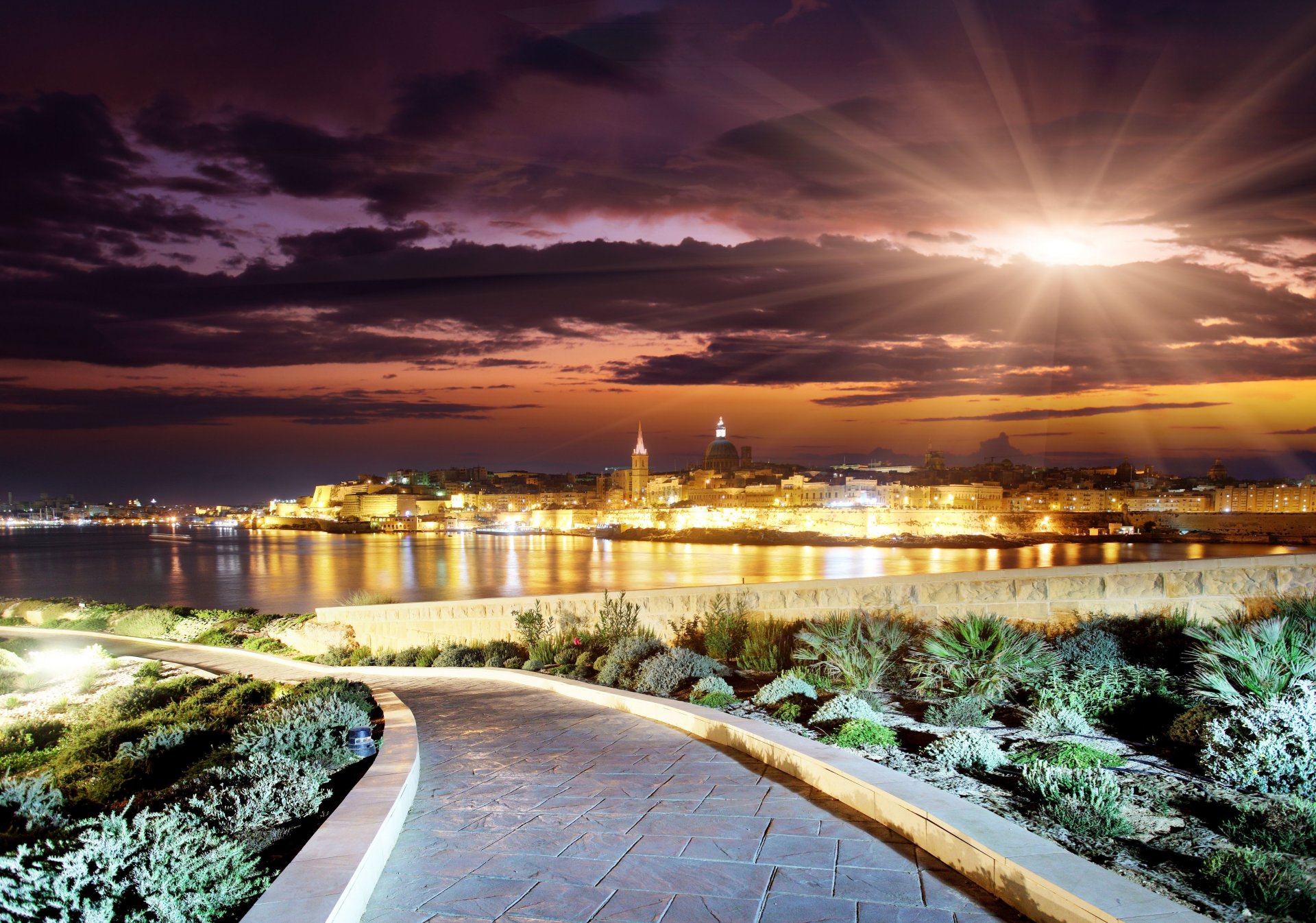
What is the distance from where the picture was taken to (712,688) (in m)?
5.82

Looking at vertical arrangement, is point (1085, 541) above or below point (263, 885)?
below

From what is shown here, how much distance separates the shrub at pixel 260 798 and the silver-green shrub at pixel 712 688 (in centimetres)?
250

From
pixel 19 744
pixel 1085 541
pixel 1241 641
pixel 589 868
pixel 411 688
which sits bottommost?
pixel 1085 541

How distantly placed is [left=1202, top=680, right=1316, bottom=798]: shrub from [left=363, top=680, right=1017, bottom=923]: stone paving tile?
1.61 m

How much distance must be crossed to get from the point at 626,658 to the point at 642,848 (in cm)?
430

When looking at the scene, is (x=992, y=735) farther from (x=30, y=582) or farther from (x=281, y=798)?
(x=30, y=582)

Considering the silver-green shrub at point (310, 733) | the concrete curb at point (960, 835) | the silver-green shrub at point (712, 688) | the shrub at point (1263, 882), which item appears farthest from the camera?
the silver-green shrub at point (712, 688)

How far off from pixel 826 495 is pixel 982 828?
365 ft

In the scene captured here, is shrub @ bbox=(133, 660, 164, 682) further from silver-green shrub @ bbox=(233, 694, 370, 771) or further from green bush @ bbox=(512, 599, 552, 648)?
silver-green shrub @ bbox=(233, 694, 370, 771)

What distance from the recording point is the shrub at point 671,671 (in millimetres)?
6262

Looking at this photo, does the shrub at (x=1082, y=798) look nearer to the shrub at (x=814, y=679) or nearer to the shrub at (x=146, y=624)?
the shrub at (x=814, y=679)

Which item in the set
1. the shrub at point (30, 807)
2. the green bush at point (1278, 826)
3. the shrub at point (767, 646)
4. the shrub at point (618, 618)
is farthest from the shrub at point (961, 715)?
the shrub at point (30, 807)

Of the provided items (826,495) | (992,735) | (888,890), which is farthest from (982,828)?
(826,495)

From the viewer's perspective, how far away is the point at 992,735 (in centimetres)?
444
